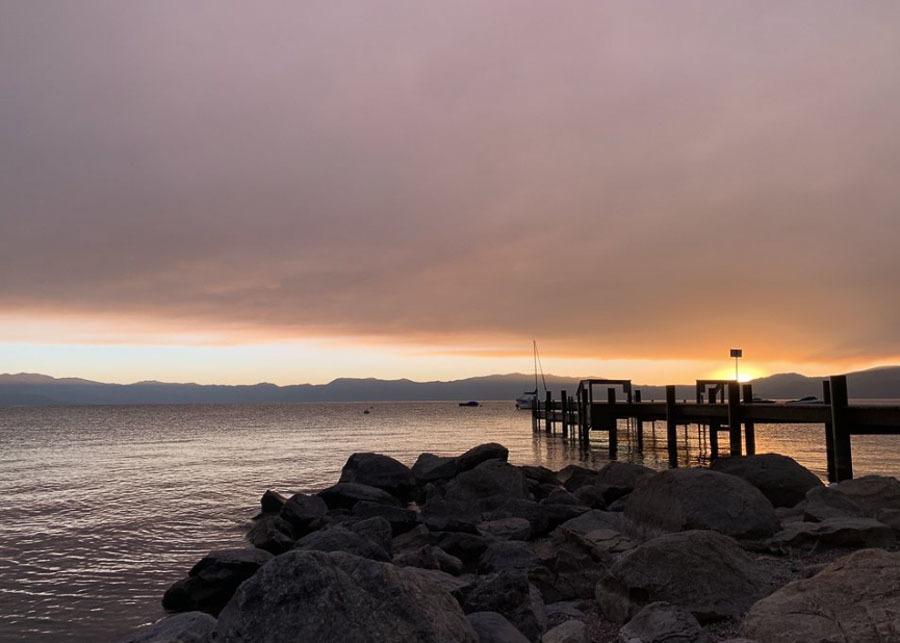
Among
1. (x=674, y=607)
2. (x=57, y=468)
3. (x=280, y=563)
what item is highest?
(x=280, y=563)

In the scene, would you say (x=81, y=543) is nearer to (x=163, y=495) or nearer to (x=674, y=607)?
(x=163, y=495)

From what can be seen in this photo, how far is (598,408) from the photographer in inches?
1356

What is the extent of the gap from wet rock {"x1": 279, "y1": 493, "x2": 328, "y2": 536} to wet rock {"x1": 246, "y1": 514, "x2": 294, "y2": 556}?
204 mm

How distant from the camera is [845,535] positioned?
8680 mm

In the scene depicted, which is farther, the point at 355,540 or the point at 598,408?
the point at 598,408

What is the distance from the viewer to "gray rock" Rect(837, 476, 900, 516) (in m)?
10.7

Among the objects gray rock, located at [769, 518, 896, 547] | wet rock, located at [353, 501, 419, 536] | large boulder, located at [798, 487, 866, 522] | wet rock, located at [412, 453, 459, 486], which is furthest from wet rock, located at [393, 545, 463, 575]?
wet rock, located at [412, 453, 459, 486]

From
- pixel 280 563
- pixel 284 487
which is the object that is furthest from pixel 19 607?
pixel 284 487

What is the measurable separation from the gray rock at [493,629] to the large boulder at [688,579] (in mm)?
1610

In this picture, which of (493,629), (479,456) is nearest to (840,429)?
(479,456)

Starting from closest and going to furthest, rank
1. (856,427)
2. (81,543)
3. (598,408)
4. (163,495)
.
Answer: (81,543)
(856,427)
(163,495)
(598,408)

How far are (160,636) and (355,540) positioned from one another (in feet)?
12.3

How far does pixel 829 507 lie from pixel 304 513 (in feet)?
35.2

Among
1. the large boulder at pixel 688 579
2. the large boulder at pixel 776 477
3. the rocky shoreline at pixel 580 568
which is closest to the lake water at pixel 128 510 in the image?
→ the rocky shoreline at pixel 580 568
